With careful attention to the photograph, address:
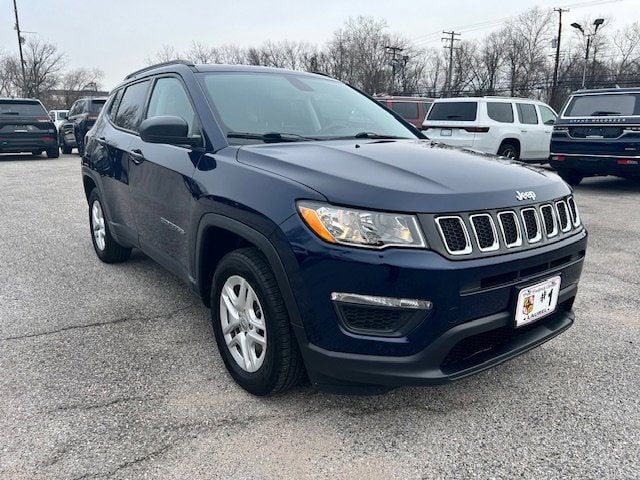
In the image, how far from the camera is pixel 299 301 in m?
2.28

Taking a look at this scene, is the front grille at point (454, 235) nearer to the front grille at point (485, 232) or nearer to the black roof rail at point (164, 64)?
the front grille at point (485, 232)

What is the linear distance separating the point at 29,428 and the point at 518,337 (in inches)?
90.1

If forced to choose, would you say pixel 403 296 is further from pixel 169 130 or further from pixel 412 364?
pixel 169 130

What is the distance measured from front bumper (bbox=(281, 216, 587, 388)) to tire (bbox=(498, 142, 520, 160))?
33.6 ft

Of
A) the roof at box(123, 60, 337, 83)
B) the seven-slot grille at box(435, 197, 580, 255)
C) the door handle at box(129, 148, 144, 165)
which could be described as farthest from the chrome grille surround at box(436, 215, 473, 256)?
the door handle at box(129, 148, 144, 165)

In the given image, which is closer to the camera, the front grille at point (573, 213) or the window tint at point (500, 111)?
the front grille at point (573, 213)

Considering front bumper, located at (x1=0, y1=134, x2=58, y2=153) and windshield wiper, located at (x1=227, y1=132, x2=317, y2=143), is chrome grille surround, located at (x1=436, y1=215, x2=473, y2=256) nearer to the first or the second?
windshield wiper, located at (x1=227, y1=132, x2=317, y2=143)

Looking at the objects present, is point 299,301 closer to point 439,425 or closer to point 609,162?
point 439,425

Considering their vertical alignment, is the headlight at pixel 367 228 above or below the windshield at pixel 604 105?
below

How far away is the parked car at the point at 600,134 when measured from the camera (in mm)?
8914

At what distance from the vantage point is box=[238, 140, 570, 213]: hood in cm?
221

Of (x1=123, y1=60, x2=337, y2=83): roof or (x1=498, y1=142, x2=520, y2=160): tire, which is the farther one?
(x1=498, y1=142, x2=520, y2=160): tire

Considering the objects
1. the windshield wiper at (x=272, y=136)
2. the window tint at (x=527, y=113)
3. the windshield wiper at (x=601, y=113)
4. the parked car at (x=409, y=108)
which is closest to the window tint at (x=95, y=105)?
the parked car at (x=409, y=108)

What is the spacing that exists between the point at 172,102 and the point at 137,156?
1.65ft
